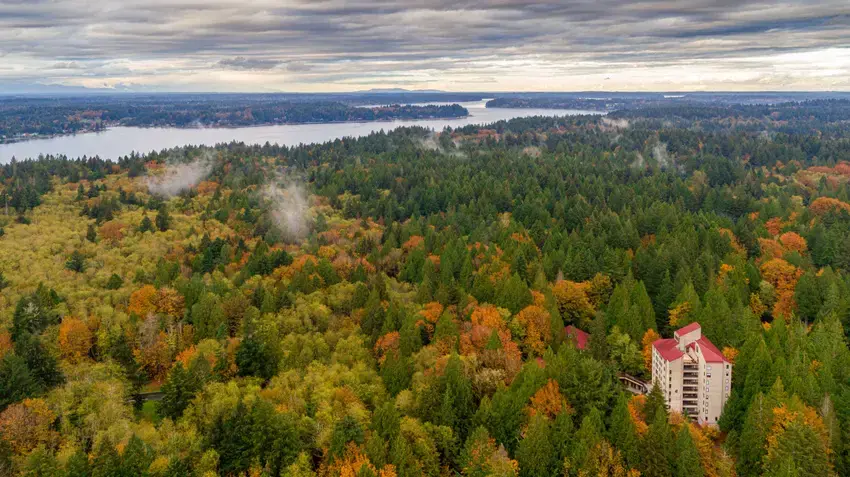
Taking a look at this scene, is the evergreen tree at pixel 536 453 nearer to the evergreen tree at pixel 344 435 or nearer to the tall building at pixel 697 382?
the evergreen tree at pixel 344 435

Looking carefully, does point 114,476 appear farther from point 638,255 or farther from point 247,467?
point 638,255

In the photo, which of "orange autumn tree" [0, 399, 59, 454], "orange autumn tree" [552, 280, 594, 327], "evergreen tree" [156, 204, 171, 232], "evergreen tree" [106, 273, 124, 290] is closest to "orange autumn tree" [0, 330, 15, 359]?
"orange autumn tree" [0, 399, 59, 454]

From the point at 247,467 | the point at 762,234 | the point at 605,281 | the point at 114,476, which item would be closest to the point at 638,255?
the point at 605,281

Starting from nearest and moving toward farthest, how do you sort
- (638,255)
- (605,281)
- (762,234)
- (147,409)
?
(147,409), (605,281), (638,255), (762,234)

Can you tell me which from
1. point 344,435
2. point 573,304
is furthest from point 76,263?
point 573,304

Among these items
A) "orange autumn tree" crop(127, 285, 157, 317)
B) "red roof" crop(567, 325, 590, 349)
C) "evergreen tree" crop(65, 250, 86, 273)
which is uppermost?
"evergreen tree" crop(65, 250, 86, 273)

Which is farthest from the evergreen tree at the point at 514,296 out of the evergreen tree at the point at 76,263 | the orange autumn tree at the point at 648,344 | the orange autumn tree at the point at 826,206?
the orange autumn tree at the point at 826,206

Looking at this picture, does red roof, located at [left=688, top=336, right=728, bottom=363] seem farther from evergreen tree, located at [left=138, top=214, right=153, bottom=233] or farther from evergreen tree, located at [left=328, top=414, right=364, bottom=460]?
evergreen tree, located at [left=138, top=214, right=153, bottom=233]
